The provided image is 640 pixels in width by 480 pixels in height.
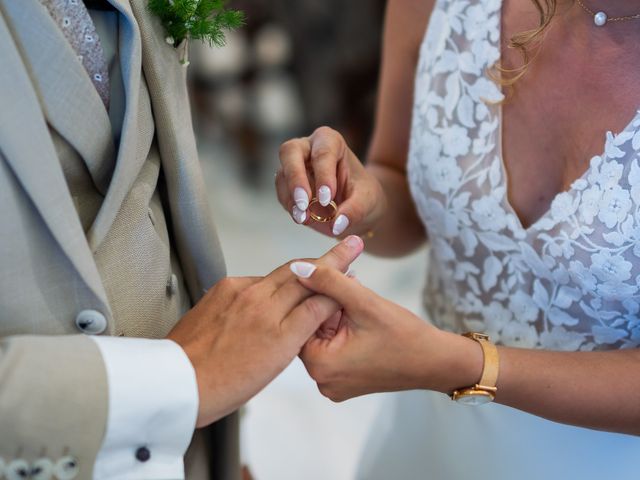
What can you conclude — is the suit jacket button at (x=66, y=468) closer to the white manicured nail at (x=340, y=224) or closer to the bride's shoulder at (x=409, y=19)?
the white manicured nail at (x=340, y=224)

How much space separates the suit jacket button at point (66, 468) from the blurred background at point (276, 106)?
1.74 m

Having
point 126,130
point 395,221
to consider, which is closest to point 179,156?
point 126,130

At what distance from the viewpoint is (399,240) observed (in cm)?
134

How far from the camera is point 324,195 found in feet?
3.02

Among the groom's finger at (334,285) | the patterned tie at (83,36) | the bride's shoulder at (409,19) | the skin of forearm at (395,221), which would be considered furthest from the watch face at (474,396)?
the bride's shoulder at (409,19)

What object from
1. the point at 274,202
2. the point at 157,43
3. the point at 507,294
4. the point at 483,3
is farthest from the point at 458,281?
the point at 274,202

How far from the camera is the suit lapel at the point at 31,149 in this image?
642mm

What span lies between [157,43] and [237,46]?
2485mm

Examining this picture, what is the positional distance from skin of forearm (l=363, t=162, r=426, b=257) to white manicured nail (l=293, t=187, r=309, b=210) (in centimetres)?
Result: 36

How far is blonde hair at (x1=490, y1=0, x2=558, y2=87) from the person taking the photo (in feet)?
3.41

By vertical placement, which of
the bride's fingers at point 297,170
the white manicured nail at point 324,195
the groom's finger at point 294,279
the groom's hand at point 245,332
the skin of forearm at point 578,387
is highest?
the bride's fingers at point 297,170

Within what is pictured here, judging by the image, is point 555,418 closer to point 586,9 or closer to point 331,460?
point 586,9

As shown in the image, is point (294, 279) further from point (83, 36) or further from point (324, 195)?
point (83, 36)

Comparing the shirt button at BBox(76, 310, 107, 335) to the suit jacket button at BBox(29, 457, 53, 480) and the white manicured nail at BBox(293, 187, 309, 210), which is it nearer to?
the suit jacket button at BBox(29, 457, 53, 480)
